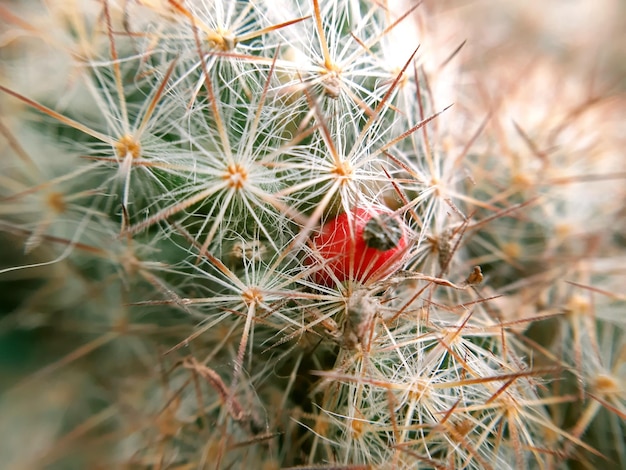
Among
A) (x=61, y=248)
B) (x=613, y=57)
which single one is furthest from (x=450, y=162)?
(x=613, y=57)

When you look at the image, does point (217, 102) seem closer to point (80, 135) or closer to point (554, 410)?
point (80, 135)

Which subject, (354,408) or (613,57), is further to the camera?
(613,57)

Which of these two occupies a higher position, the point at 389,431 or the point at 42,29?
the point at 42,29

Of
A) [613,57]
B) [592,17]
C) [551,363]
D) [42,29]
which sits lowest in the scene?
[551,363]

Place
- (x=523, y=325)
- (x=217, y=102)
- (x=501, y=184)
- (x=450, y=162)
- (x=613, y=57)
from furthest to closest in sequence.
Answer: (x=613, y=57) → (x=501, y=184) → (x=450, y=162) → (x=523, y=325) → (x=217, y=102)
